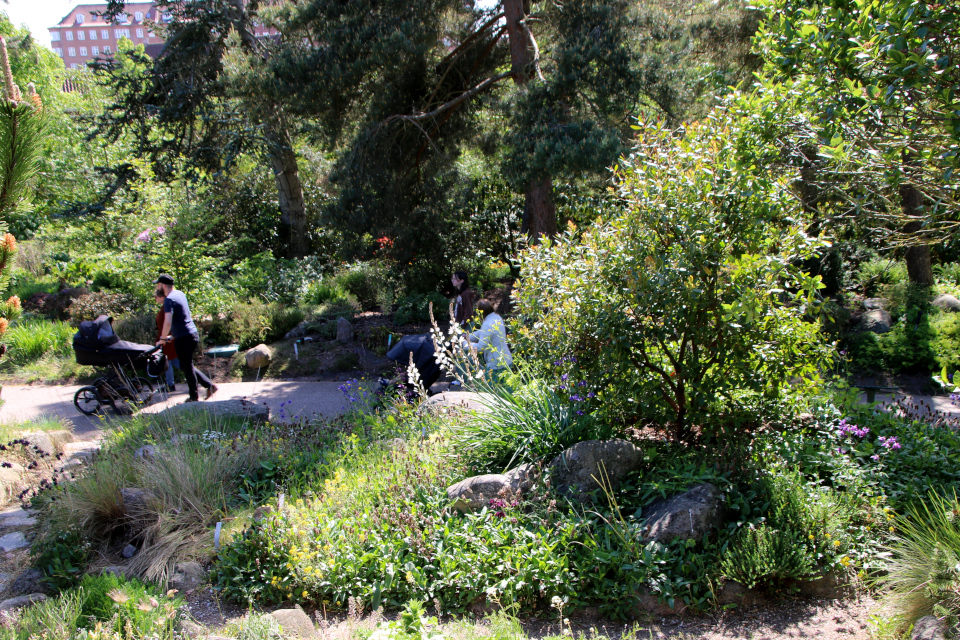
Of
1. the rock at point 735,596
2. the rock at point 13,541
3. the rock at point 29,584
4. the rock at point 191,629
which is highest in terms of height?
the rock at point 13,541

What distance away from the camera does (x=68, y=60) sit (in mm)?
119125

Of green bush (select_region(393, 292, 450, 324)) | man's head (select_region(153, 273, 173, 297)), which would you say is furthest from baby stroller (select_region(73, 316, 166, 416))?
green bush (select_region(393, 292, 450, 324))

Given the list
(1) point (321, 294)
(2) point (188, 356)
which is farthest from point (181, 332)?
(1) point (321, 294)

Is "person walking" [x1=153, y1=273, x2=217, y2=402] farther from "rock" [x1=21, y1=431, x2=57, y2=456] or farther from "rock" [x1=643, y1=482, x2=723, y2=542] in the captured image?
"rock" [x1=643, y1=482, x2=723, y2=542]

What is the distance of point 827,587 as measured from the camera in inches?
140

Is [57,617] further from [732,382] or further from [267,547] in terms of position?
[732,382]

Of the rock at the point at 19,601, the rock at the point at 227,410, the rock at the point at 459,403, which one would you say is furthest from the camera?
the rock at the point at 227,410

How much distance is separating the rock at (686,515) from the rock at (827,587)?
0.57 metres

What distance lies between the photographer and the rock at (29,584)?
3893 millimetres

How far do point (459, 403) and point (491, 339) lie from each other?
2.62 feet

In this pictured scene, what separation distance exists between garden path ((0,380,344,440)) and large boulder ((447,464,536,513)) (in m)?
3.26

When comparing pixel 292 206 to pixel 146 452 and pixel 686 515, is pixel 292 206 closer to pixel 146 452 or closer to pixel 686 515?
pixel 146 452

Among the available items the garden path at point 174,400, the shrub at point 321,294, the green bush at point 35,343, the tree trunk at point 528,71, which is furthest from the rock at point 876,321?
the green bush at point 35,343

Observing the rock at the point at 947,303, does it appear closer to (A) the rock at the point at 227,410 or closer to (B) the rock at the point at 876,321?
(B) the rock at the point at 876,321
